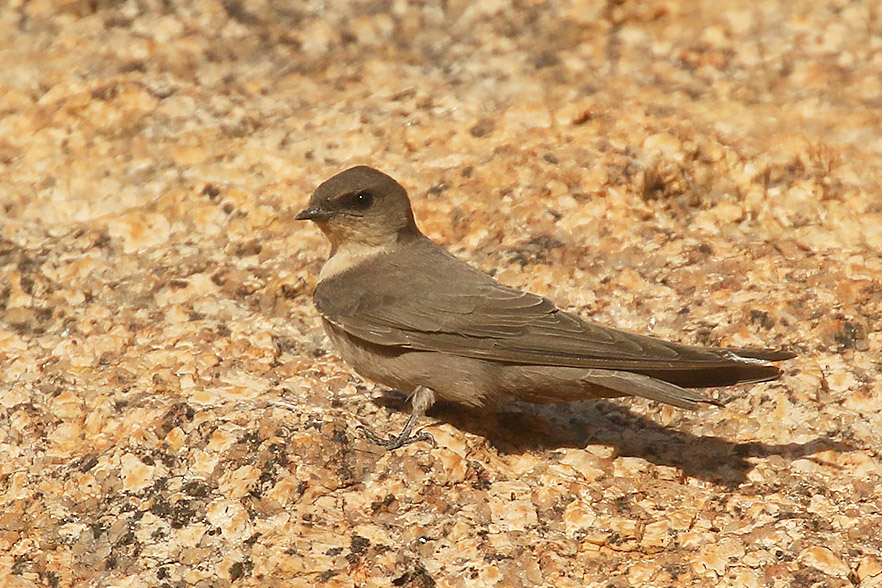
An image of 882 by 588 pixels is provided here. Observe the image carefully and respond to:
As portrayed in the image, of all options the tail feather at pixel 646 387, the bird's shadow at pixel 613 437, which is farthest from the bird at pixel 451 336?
the bird's shadow at pixel 613 437

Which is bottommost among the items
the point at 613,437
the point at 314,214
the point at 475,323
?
the point at 613,437

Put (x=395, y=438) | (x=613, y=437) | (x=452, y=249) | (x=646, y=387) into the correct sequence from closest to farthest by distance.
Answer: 1. (x=646, y=387)
2. (x=395, y=438)
3. (x=613, y=437)
4. (x=452, y=249)

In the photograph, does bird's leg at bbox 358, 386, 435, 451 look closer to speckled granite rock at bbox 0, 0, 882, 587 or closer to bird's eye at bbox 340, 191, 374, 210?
speckled granite rock at bbox 0, 0, 882, 587

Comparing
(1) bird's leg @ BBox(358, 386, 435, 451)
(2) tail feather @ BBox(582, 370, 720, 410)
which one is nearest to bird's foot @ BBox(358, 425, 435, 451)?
(1) bird's leg @ BBox(358, 386, 435, 451)

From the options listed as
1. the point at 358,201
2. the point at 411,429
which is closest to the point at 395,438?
the point at 411,429

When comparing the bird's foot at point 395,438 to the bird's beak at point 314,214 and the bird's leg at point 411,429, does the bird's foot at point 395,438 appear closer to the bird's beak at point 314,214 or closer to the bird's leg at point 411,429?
the bird's leg at point 411,429

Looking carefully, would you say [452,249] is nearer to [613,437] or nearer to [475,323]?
[475,323]
